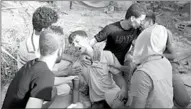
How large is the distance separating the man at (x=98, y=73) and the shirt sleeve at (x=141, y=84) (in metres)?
0.63

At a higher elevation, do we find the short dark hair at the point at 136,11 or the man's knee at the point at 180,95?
the short dark hair at the point at 136,11

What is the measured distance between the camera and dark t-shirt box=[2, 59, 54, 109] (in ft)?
7.52

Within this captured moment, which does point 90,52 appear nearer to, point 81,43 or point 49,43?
point 81,43

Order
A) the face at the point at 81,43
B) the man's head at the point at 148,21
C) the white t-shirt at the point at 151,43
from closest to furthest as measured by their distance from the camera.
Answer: the white t-shirt at the point at 151,43
the face at the point at 81,43
the man's head at the point at 148,21

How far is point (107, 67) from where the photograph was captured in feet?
10.7

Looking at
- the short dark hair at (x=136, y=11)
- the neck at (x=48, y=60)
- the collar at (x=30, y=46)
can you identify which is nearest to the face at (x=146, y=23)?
the short dark hair at (x=136, y=11)

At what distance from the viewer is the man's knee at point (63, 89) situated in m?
3.24

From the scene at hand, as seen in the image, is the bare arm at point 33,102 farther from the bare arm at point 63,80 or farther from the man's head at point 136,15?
the man's head at point 136,15

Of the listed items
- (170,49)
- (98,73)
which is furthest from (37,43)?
(170,49)

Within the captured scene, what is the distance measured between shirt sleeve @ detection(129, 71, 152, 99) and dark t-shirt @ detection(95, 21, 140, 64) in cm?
132

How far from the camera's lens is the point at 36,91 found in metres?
2.27

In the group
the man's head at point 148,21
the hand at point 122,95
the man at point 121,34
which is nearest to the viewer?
the hand at point 122,95

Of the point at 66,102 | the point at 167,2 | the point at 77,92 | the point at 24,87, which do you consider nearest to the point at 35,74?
the point at 24,87

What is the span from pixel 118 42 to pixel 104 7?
10.1 ft
